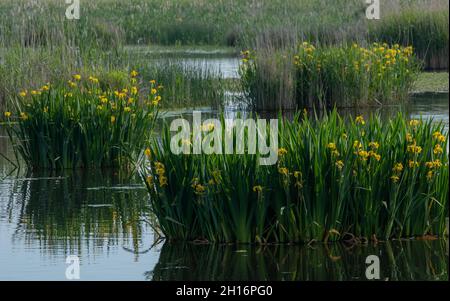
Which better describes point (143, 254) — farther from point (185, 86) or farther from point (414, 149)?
point (185, 86)

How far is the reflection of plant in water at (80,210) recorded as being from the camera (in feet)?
30.1

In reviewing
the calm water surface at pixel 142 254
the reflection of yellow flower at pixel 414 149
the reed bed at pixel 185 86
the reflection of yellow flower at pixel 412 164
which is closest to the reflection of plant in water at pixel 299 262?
the calm water surface at pixel 142 254

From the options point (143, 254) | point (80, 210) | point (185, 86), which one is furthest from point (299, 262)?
point (185, 86)

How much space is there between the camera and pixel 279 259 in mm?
8289

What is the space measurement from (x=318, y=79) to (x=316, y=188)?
11010 mm

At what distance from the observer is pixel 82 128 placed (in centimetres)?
1270

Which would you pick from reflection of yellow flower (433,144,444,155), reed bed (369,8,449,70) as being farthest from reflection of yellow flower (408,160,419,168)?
reed bed (369,8,449,70)

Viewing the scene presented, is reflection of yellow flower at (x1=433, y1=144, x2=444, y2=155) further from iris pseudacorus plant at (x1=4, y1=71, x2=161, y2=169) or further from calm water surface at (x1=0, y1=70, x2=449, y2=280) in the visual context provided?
iris pseudacorus plant at (x1=4, y1=71, x2=161, y2=169)

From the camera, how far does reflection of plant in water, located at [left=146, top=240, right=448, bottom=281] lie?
790 cm

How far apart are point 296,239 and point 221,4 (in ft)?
111

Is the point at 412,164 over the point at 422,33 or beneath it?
beneath

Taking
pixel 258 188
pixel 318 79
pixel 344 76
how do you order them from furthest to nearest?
pixel 318 79 < pixel 344 76 < pixel 258 188

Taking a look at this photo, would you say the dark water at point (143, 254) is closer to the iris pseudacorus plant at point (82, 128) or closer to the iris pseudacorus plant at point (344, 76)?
the iris pseudacorus plant at point (82, 128)
